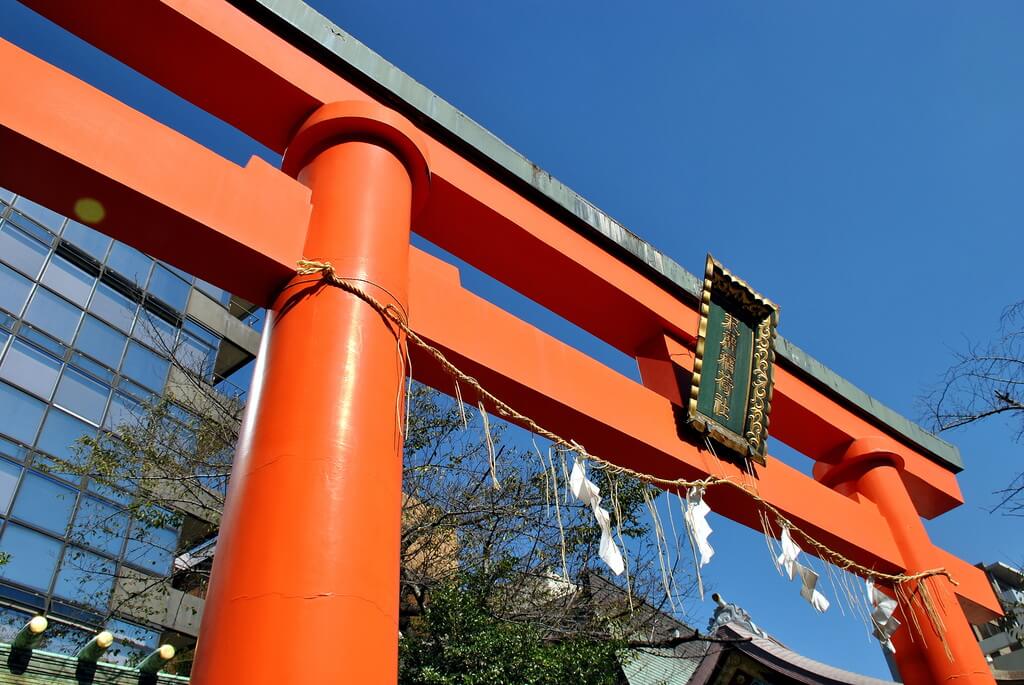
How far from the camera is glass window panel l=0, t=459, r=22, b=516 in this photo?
1120 centimetres

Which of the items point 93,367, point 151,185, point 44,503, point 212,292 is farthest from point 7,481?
point 151,185

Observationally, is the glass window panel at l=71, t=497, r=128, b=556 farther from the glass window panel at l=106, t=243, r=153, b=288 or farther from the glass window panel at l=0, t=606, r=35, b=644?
the glass window panel at l=106, t=243, r=153, b=288

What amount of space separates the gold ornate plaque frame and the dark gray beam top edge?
33 cm

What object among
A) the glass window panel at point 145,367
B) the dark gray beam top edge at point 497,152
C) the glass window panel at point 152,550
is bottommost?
the dark gray beam top edge at point 497,152

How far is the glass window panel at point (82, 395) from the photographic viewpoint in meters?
12.8

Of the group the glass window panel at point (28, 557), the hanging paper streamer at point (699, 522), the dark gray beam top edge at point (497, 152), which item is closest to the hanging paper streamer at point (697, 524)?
Result: the hanging paper streamer at point (699, 522)

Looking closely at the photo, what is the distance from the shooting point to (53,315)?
13188 mm

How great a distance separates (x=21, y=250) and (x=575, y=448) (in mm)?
13006

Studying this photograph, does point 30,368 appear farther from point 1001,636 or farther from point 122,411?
point 1001,636

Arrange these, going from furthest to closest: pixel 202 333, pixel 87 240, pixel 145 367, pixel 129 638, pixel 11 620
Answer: pixel 202 333 < pixel 145 367 < pixel 87 240 < pixel 129 638 < pixel 11 620

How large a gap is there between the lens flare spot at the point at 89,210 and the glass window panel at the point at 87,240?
13.1 m

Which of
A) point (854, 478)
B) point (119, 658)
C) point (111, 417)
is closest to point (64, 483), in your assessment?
point (111, 417)

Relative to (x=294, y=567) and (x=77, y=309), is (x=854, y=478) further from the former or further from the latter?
(x=77, y=309)

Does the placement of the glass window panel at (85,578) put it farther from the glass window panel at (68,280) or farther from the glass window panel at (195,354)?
the glass window panel at (68,280)
